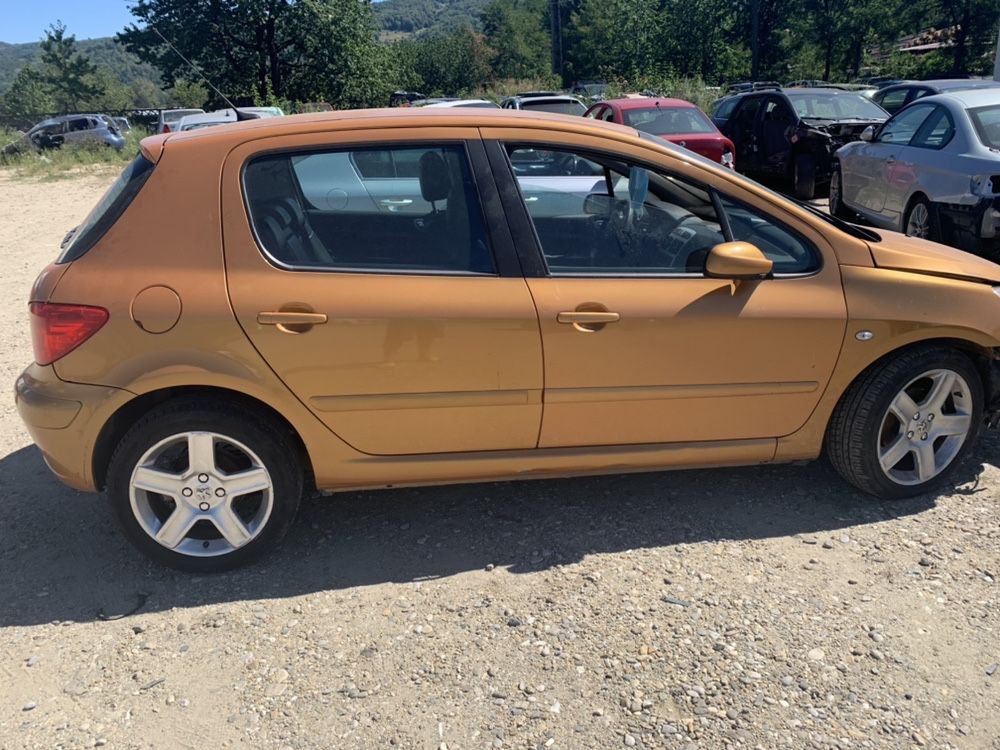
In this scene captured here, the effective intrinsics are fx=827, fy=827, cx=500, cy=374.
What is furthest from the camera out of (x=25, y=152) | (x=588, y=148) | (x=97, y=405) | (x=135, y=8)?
(x=135, y=8)

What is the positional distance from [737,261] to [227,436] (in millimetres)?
2057

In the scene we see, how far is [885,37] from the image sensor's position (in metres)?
42.4

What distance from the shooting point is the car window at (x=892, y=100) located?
563 inches

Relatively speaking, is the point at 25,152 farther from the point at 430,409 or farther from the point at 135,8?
the point at 430,409

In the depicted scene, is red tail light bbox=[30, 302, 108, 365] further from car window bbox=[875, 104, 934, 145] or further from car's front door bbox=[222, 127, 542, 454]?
car window bbox=[875, 104, 934, 145]

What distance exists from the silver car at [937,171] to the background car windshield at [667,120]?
2785 mm

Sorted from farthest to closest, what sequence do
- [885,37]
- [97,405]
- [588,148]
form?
1. [885,37]
2. [588,148]
3. [97,405]

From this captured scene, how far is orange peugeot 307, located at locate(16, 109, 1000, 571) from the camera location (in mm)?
3064

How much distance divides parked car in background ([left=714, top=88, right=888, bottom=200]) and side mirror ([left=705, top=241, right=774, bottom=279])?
30.7ft

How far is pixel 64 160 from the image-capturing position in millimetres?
24531

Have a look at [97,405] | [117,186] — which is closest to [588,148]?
[117,186]

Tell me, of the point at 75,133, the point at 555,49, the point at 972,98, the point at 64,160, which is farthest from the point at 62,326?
the point at 555,49

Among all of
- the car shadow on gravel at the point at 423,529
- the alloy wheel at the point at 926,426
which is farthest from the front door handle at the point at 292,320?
the alloy wheel at the point at 926,426

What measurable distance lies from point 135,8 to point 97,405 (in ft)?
135
